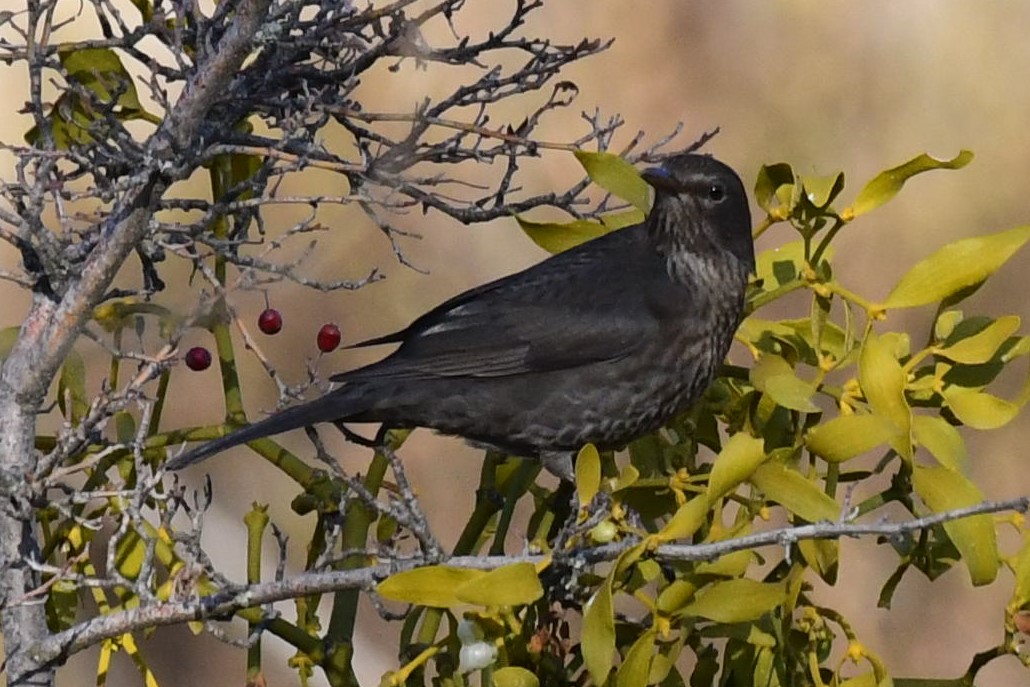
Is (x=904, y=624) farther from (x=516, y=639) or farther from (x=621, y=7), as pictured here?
(x=516, y=639)

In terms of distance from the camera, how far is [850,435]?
875 mm

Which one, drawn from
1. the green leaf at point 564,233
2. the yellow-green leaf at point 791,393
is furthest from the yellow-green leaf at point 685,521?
the green leaf at point 564,233

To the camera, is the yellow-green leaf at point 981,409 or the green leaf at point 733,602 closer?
the green leaf at point 733,602

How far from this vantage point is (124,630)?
2.86ft

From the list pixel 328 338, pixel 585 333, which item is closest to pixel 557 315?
pixel 585 333

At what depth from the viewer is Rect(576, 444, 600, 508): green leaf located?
32.9 inches

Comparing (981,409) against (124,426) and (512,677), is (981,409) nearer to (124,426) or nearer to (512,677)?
(512,677)

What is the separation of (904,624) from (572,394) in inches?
22.2

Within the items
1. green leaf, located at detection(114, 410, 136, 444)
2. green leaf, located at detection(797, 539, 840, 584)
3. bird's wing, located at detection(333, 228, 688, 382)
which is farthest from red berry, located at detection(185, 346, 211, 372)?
green leaf, located at detection(797, 539, 840, 584)

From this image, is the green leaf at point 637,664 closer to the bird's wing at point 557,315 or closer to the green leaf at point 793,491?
the green leaf at point 793,491

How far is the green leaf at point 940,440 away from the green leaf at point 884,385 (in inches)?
0.9

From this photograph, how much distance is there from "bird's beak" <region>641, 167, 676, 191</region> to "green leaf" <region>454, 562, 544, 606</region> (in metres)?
0.58

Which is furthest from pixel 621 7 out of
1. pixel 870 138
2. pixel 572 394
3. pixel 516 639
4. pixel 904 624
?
pixel 516 639

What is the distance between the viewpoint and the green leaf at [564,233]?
1.12 metres
